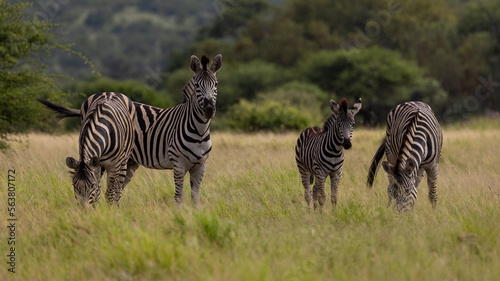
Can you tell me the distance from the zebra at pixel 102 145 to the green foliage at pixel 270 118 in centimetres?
1505

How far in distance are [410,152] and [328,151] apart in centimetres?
111

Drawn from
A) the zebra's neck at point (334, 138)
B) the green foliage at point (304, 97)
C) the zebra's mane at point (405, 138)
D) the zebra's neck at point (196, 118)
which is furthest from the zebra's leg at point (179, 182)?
the green foliage at point (304, 97)

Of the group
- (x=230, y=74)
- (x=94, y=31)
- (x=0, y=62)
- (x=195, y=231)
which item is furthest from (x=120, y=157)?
(x=94, y=31)

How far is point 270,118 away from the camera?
82.0 ft

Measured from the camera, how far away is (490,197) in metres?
8.25

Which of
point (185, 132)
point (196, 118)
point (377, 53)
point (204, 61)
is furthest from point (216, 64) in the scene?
point (377, 53)

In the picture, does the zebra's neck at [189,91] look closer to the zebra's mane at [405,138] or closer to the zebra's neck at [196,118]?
the zebra's neck at [196,118]

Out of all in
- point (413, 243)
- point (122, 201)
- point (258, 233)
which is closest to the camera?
point (413, 243)

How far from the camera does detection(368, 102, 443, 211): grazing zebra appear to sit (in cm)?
720

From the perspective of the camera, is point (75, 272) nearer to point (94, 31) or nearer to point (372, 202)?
point (372, 202)

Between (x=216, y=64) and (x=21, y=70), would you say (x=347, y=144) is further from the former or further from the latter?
(x=21, y=70)

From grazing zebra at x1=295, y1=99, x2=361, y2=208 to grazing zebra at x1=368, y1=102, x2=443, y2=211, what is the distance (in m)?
0.70

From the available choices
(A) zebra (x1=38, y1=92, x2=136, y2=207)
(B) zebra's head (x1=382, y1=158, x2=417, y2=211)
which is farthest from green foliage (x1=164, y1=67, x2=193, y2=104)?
(B) zebra's head (x1=382, y1=158, x2=417, y2=211)

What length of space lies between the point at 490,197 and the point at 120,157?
16.8ft
